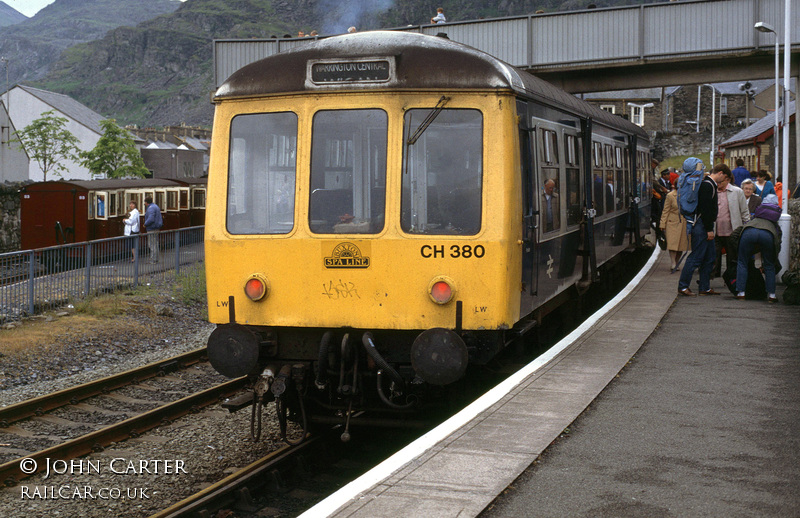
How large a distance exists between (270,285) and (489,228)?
1.69 m

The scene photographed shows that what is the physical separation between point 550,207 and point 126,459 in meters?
4.22

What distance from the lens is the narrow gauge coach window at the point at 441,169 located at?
6.89m

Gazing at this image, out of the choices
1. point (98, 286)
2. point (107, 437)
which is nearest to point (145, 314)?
point (98, 286)

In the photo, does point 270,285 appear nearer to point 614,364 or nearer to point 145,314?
point 614,364

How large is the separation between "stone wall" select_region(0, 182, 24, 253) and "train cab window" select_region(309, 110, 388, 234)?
1320 inches

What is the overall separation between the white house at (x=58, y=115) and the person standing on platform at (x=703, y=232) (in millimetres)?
62817

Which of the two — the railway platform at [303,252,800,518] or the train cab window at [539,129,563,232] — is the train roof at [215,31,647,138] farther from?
the railway platform at [303,252,800,518]

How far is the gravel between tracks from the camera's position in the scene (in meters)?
6.83

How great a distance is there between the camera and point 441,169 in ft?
22.7

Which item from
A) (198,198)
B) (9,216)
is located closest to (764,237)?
(198,198)

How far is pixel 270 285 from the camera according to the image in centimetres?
713

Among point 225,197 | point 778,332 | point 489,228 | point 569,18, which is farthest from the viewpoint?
point 569,18

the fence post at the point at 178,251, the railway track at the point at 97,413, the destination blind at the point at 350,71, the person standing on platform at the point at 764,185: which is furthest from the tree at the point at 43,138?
the destination blind at the point at 350,71

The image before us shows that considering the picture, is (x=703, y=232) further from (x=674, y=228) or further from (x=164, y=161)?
(x=164, y=161)
